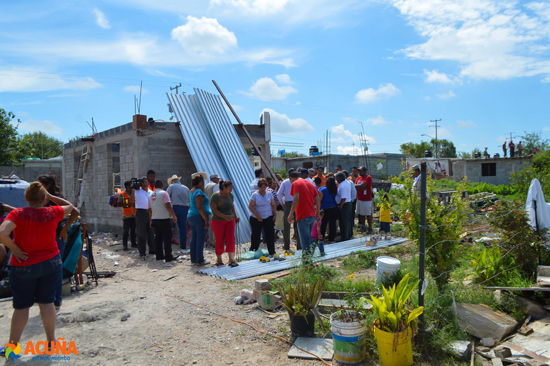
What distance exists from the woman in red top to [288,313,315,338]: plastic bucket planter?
240 cm

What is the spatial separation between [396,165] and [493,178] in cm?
794

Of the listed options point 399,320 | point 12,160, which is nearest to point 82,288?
point 399,320

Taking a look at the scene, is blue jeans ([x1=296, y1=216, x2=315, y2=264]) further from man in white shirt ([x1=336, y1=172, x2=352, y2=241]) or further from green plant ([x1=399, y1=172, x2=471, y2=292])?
man in white shirt ([x1=336, y1=172, x2=352, y2=241])

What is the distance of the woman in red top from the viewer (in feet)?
11.4

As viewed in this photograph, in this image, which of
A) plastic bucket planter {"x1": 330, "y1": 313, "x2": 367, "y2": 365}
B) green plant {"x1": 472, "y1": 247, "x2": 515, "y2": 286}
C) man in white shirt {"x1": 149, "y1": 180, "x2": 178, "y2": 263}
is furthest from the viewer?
man in white shirt {"x1": 149, "y1": 180, "x2": 178, "y2": 263}

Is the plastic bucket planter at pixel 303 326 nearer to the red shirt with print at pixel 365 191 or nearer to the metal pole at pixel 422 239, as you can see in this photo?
the metal pole at pixel 422 239

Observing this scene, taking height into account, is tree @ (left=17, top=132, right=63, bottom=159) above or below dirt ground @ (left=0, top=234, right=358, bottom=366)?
above

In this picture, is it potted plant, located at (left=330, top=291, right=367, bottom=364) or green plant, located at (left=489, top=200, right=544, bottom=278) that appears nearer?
potted plant, located at (left=330, top=291, right=367, bottom=364)

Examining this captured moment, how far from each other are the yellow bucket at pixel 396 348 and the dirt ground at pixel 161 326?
0.48 metres

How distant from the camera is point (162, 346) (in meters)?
3.76

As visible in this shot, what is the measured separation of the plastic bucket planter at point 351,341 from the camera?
3260 millimetres

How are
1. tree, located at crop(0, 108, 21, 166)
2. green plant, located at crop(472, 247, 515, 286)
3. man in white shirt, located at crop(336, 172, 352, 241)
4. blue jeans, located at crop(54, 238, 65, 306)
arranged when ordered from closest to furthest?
green plant, located at crop(472, 247, 515, 286) < blue jeans, located at crop(54, 238, 65, 306) < man in white shirt, located at crop(336, 172, 352, 241) < tree, located at crop(0, 108, 21, 166)

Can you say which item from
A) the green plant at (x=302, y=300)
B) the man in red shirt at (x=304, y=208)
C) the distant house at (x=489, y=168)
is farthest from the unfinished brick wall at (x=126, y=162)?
the distant house at (x=489, y=168)
